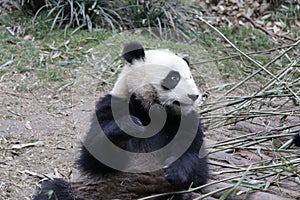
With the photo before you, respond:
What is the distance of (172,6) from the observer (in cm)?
697

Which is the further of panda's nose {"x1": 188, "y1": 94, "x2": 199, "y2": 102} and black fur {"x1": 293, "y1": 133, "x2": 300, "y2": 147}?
black fur {"x1": 293, "y1": 133, "x2": 300, "y2": 147}

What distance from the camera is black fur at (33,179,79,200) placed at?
9.65ft

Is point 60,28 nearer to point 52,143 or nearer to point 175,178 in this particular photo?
point 52,143

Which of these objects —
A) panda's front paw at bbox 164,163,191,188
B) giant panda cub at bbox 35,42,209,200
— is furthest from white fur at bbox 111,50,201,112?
panda's front paw at bbox 164,163,191,188

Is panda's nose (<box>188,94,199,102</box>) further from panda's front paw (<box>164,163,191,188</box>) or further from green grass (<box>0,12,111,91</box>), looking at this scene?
green grass (<box>0,12,111,91</box>)

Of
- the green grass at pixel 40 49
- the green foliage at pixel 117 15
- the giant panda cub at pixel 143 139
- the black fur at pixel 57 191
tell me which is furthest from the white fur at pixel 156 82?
the green foliage at pixel 117 15

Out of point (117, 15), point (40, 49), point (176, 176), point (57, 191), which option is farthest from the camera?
point (117, 15)

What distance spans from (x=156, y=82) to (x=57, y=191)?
802mm

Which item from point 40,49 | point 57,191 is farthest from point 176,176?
point 40,49

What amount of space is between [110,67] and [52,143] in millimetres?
1579

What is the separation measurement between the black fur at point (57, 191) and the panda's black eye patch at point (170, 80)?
756 mm

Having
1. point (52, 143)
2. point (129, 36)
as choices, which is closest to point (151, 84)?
point (52, 143)

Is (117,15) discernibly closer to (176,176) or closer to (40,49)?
(40,49)

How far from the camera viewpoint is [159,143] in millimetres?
2893
